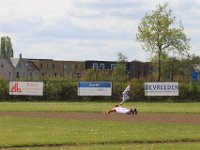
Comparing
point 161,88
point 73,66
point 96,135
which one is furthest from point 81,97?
point 73,66

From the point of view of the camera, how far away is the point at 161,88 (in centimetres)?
5341

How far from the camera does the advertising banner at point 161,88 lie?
175 feet

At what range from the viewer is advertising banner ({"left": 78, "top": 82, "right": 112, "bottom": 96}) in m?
53.6

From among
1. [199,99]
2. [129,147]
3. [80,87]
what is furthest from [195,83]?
[129,147]

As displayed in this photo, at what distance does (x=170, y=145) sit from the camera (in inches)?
639

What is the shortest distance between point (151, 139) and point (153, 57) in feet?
175

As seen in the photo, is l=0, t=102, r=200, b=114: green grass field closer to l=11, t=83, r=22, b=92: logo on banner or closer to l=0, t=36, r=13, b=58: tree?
l=11, t=83, r=22, b=92: logo on banner

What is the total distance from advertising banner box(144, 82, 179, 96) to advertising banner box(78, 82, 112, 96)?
3.95 metres

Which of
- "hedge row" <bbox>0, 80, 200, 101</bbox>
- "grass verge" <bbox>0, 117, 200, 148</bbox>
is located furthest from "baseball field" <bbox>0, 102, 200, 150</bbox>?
"hedge row" <bbox>0, 80, 200, 101</bbox>

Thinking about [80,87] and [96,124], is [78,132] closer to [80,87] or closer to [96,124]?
[96,124]

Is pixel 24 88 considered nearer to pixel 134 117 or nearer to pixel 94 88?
pixel 94 88

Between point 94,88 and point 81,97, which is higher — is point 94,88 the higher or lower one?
the higher one

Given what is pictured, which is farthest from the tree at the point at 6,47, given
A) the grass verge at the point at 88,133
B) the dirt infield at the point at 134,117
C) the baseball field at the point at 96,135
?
the baseball field at the point at 96,135

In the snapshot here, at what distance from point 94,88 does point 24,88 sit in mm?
7184
